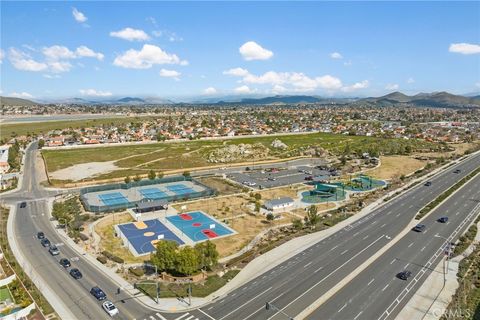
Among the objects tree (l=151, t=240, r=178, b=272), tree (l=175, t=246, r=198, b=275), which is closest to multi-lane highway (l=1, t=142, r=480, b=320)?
tree (l=151, t=240, r=178, b=272)

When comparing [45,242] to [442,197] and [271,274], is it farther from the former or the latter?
[442,197]

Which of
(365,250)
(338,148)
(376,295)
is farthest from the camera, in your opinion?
(338,148)

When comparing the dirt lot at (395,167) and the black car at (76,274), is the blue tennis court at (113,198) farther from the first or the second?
the dirt lot at (395,167)

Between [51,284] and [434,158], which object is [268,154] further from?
[51,284]

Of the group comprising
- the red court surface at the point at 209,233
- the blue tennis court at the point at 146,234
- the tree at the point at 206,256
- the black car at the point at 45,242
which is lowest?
the red court surface at the point at 209,233

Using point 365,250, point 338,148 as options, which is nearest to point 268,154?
point 338,148

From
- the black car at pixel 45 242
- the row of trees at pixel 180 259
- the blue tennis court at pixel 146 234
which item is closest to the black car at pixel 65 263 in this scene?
the black car at pixel 45 242
